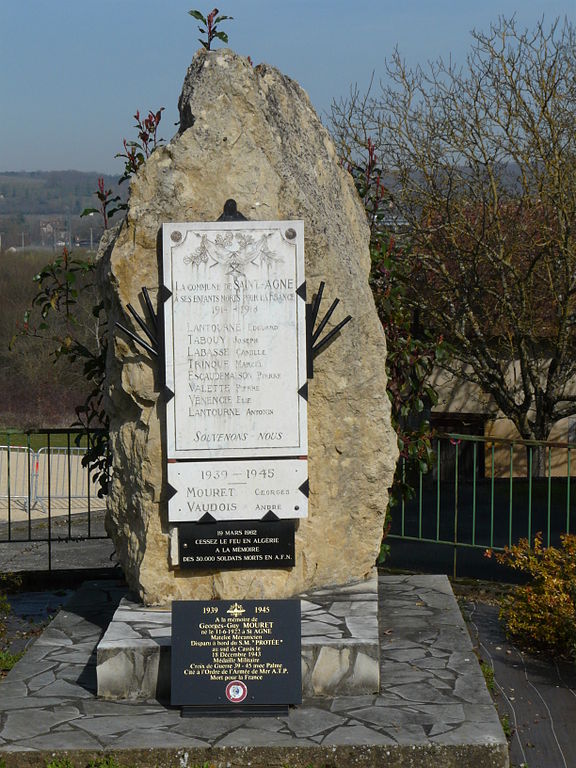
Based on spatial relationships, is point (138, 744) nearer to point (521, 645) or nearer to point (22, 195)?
point (521, 645)

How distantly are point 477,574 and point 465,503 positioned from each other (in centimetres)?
406

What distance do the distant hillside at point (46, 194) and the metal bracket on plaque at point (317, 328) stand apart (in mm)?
97357

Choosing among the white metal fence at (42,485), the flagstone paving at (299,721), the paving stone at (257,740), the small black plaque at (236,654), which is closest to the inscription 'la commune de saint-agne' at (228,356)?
the small black plaque at (236,654)

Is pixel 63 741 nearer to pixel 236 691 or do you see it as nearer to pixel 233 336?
pixel 236 691

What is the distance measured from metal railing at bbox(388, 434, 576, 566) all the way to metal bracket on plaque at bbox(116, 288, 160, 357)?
4917 mm

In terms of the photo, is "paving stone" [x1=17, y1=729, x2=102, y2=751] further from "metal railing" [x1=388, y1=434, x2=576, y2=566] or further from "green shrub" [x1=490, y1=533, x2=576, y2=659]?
"metal railing" [x1=388, y1=434, x2=576, y2=566]

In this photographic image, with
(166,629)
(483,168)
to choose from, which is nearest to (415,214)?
(483,168)

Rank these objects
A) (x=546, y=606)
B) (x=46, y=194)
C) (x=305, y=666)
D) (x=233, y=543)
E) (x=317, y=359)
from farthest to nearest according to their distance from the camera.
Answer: (x=46, y=194), (x=546, y=606), (x=317, y=359), (x=233, y=543), (x=305, y=666)

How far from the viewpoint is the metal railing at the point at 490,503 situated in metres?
11.9

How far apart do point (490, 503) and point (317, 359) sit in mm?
8755

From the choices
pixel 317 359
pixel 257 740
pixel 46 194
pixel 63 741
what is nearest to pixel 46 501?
pixel 317 359

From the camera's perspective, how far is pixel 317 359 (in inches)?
242

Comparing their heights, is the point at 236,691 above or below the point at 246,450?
below

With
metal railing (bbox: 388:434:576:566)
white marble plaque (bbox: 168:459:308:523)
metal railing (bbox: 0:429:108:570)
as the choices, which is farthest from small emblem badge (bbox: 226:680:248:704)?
metal railing (bbox: 0:429:108:570)
